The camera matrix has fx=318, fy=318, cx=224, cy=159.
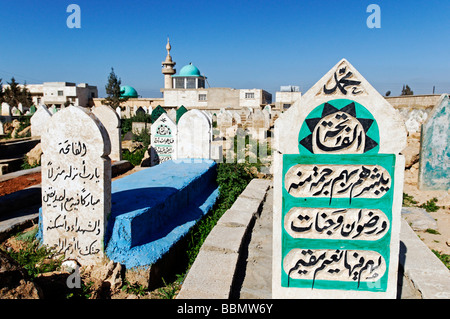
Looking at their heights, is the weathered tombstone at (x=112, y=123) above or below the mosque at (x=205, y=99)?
below

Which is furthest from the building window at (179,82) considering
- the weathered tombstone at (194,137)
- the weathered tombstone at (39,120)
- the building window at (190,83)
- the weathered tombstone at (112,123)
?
the weathered tombstone at (194,137)

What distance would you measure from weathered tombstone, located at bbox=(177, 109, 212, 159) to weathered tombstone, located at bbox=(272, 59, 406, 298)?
15.6 feet

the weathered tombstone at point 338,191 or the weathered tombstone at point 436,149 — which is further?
the weathered tombstone at point 436,149

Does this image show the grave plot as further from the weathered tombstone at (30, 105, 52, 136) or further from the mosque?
the mosque

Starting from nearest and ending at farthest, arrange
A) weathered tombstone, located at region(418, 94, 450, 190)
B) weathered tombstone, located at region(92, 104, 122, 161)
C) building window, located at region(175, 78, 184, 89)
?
weathered tombstone, located at region(418, 94, 450, 190), weathered tombstone, located at region(92, 104, 122, 161), building window, located at region(175, 78, 184, 89)

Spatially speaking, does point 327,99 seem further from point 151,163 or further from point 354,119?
point 151,163

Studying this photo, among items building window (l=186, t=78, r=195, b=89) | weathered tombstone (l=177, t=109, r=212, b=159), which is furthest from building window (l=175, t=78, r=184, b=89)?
weathered tombstone (l=177, t=109, r=212, b=159)

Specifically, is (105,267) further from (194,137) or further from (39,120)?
(39,120)

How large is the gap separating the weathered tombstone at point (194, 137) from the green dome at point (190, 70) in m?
30.5

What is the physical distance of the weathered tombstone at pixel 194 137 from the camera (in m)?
6.82

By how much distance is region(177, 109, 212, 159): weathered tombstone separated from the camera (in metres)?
6.82

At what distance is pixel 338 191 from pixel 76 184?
2.37m

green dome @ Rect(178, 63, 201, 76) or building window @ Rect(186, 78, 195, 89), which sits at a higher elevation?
green dome @ Rect(178, 63, 201, 76)

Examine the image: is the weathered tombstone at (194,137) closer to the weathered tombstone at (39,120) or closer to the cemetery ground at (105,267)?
the cemetery ground at (105,267)
